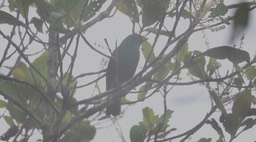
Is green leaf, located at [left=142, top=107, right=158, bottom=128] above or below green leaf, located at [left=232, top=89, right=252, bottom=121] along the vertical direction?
above

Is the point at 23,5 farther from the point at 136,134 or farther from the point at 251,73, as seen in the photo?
the point at 251,73

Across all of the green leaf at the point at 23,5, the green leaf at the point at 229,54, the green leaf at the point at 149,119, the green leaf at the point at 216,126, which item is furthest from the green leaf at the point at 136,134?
the green leaf at the point at 23,5

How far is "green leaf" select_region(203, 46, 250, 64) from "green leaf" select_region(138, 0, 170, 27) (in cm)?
→ 26

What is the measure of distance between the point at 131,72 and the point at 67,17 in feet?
5.41

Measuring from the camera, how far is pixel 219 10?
1615mm

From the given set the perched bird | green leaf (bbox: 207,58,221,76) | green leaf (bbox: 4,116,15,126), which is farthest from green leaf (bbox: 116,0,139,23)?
the perched bird

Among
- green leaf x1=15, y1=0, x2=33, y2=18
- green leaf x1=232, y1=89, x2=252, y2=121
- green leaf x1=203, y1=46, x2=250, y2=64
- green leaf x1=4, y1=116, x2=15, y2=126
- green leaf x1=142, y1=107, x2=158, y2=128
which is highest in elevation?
green leaf x1=15, y1=0, x2=33, y2=18

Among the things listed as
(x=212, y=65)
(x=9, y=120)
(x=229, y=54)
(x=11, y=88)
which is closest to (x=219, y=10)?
(x=229, y=54)

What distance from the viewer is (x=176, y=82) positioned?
1781 mm

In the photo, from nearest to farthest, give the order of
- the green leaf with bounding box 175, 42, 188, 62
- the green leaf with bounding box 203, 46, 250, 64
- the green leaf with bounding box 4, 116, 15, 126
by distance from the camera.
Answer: the green leaf with bounding box 203, 46, 250, 64, the green leaf with bounding box 175, 42, 188, 62, the green leaf with bounding box 4, 116, 15, 126

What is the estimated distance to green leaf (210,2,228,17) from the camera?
1.61 metres

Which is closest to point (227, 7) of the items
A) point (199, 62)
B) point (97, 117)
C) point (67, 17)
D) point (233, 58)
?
point (233, 58)

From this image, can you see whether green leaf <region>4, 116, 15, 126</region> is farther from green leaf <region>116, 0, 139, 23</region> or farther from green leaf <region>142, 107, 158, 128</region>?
green leaf <region>116, 0, 139, 23</region>

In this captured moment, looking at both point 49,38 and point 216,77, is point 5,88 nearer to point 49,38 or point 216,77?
point 49,38
